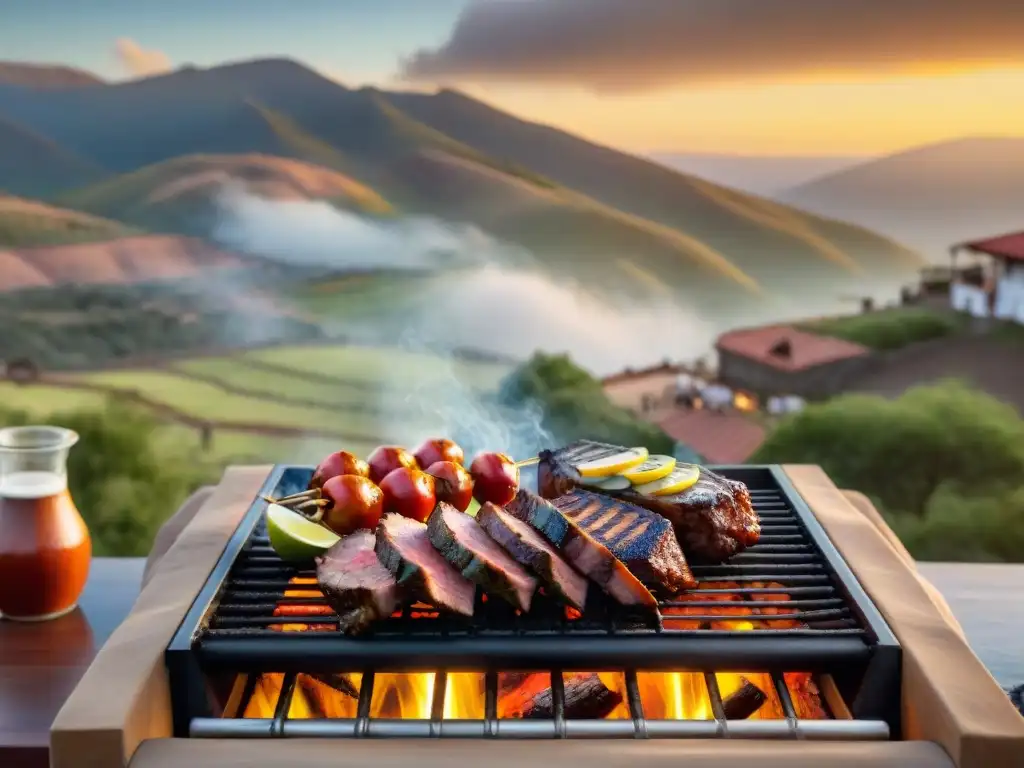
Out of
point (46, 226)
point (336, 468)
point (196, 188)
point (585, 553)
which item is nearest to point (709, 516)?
point (585, 553)

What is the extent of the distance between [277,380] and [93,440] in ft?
2.81

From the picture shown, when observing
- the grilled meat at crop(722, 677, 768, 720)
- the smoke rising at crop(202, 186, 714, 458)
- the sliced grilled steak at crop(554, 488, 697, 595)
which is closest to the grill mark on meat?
the sliced grilled steak at crop(554, 488, 697, 595)

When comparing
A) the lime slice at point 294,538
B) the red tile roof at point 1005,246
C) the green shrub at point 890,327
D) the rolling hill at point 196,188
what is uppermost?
the rolling hill at point 196,188

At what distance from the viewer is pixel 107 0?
475cm

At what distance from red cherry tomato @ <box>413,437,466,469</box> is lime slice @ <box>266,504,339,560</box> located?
0.52m

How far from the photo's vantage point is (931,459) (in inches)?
182

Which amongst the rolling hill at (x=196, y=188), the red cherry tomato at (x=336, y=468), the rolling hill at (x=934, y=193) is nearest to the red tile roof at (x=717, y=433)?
the rolling hill at (x=934, y=193)

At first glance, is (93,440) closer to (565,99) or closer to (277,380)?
(277,380)

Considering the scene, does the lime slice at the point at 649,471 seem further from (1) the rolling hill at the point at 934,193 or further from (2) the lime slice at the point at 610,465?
(1) the rolling hill at the point at 934,193

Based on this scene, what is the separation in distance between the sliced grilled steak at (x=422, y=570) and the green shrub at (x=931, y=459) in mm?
2863

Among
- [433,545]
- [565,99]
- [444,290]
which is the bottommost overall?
[433,545]

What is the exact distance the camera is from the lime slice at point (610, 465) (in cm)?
253

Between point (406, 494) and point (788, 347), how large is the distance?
2.68 metres

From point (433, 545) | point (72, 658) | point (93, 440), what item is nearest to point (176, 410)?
point (93, 440)
